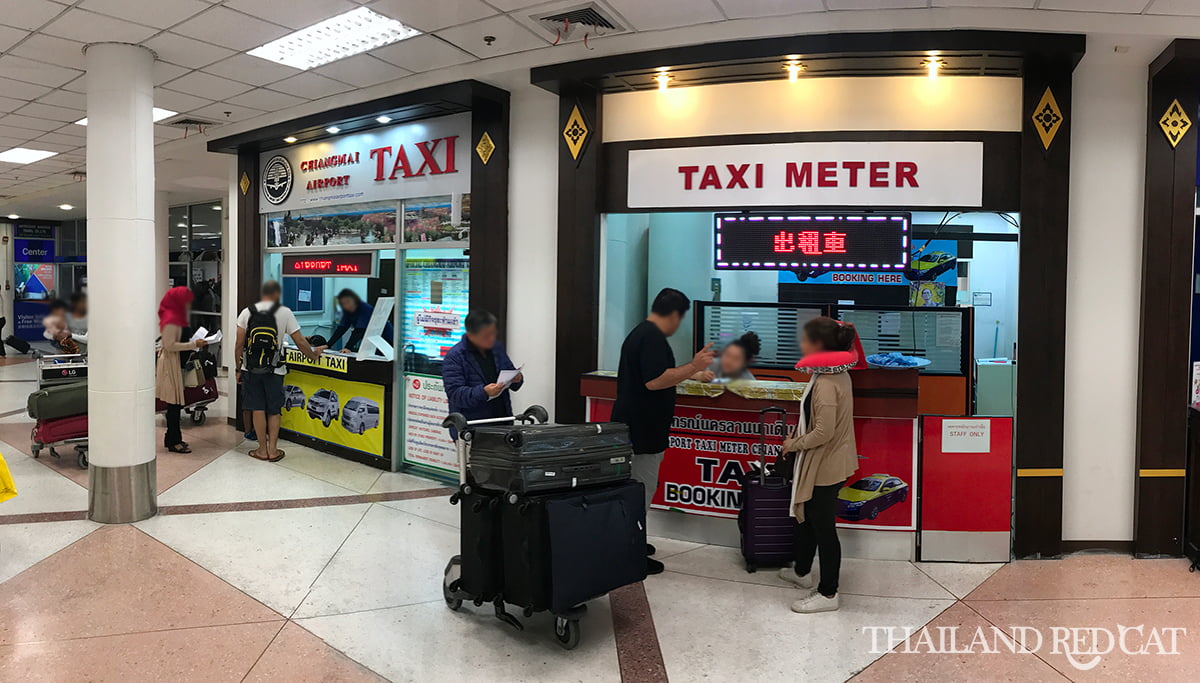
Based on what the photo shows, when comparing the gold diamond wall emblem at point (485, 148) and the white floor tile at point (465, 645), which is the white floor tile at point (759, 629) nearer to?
the white floor tile at point (465, 645)

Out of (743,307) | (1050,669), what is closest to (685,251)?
(743,307)

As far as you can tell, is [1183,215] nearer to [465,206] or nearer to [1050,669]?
[1050,669]

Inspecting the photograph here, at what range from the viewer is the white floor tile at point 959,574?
3.81 metres

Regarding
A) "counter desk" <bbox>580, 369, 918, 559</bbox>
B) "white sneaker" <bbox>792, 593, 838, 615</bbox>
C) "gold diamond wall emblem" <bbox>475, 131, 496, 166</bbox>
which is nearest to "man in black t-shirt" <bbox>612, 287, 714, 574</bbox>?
"counter desk" <bbox>580, 369, 918, 559</bbox>

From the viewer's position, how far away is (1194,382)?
4.29 metres

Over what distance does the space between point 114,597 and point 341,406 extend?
3032mm

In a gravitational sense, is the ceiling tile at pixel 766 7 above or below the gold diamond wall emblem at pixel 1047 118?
above

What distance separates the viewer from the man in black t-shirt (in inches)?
149

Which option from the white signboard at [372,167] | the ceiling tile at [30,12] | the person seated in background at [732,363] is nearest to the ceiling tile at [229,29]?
the ceiling tile at [30,12]

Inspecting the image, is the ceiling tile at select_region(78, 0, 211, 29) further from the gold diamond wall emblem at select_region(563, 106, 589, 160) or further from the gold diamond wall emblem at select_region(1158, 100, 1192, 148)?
the gold diamond wall emblem at select_region(1158, 100, 1192, 148)

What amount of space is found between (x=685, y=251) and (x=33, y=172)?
373 inches

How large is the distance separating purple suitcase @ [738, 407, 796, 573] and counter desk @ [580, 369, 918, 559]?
15cm

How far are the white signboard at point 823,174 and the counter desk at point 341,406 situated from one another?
291 cm

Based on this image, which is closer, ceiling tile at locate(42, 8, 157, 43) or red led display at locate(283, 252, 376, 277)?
ceiling tile at locate(42, 8, 157, 43)
